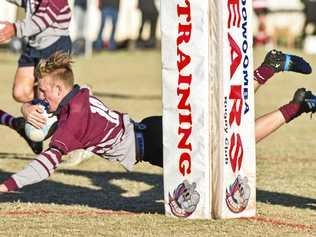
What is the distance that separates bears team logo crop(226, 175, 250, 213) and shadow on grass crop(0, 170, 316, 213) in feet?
2.22

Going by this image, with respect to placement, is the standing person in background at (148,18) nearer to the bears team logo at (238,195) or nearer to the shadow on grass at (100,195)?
the shadow on grass at (100,195)

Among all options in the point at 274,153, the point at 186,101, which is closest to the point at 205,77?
the point at 186,101

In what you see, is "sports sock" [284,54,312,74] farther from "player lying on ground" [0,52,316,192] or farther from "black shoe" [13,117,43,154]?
"black shoe" [13,117,43,154]

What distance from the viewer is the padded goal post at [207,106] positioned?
745cm

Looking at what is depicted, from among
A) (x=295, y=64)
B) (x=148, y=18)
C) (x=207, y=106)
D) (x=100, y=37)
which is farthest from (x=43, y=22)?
(x=148, y=18)

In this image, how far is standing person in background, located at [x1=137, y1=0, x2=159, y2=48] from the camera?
3044cm

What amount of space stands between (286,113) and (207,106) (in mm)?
1121

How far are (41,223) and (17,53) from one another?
842 inches

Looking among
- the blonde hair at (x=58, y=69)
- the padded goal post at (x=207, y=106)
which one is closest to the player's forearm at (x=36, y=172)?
the blonde hair at (x=58, y=69)

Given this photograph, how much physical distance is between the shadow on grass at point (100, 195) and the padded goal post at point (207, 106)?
0.63 metres

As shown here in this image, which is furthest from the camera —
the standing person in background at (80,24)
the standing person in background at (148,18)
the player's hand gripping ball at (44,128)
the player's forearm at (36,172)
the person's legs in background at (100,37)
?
the standing person in background at (148,18)

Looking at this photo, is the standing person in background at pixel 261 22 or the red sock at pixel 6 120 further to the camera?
the standing person in background at pixel 261 22

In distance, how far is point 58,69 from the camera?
7.93m

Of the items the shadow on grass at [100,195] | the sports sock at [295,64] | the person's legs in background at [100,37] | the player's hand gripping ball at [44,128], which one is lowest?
the person's legs in background at [100,37]
